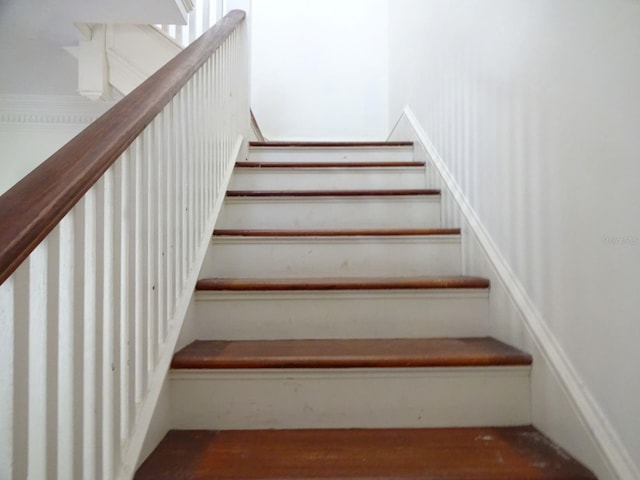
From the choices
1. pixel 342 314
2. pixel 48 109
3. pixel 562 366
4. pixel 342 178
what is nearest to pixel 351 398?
pixel 342 314

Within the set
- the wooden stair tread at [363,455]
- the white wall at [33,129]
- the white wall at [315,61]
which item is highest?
the white wall at [315,61]

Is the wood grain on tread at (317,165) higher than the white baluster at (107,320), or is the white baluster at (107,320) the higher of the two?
the wood grain on tread at (317,165)

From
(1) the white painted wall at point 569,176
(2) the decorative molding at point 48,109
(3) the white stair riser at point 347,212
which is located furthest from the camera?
(2) the decorative molding at point 48,109

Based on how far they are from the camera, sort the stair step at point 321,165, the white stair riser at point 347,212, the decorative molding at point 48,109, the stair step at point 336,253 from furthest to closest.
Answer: the decorative molding at point 48,109 < the stair step at point 321,165 < the white stair riser at point 347,212 < the stair step at point 336,253

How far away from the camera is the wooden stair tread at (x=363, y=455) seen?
812mm

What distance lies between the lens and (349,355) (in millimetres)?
1048

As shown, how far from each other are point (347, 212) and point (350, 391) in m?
0.85

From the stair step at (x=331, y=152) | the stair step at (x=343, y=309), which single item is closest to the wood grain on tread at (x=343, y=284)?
the stair step at (x=343, y=309)

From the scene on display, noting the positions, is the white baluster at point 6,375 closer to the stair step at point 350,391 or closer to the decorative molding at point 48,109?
the stair step at point 350,391

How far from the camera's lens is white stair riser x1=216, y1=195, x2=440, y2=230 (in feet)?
5.52

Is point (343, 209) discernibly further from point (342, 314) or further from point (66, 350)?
point (66, 350)

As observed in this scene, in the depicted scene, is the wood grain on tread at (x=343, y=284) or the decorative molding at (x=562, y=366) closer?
the decorative molding at (x=562, y=366)

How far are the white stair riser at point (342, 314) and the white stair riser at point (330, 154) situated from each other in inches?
45.0

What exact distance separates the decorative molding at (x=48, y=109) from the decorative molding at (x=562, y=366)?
236 cm
